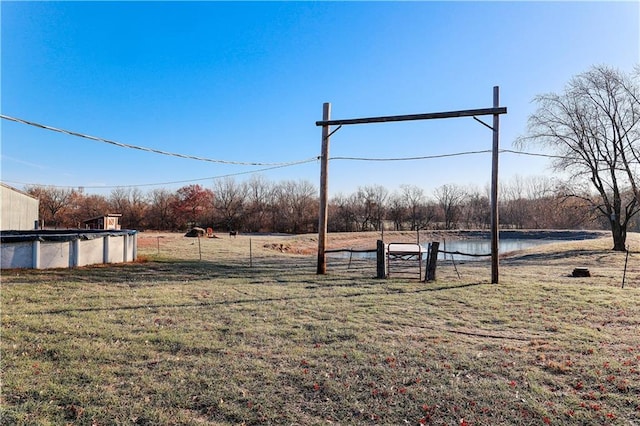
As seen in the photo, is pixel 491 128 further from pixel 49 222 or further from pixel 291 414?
pixel 49 222

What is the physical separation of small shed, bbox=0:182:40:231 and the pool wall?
15.7m

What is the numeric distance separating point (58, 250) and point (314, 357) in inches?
367

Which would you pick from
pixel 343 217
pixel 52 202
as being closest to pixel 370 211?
pixel 343 217

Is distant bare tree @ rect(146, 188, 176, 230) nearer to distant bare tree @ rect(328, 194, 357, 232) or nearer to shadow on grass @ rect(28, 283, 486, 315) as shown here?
distant bare tree @ rect(328, 194, 357, 232)

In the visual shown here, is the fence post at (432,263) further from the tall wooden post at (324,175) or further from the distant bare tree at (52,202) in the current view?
the distant bare tree at (52,202)

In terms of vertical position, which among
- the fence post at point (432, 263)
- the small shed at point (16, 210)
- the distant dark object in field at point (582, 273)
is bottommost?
the distant dark object in field at point (582, 273)

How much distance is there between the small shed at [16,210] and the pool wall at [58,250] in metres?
15.7

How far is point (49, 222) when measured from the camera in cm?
4397

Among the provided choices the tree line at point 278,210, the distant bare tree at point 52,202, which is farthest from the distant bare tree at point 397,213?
the distant bare tree at point 52,202

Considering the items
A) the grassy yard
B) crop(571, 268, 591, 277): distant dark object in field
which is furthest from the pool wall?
crop(571, 268, 591, 277): distant dark object in field

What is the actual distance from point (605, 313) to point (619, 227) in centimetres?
1774

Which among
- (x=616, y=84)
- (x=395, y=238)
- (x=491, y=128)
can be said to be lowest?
(x=395, y=238)

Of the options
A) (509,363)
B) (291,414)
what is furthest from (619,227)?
(291,414)

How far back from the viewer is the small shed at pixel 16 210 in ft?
73.3
